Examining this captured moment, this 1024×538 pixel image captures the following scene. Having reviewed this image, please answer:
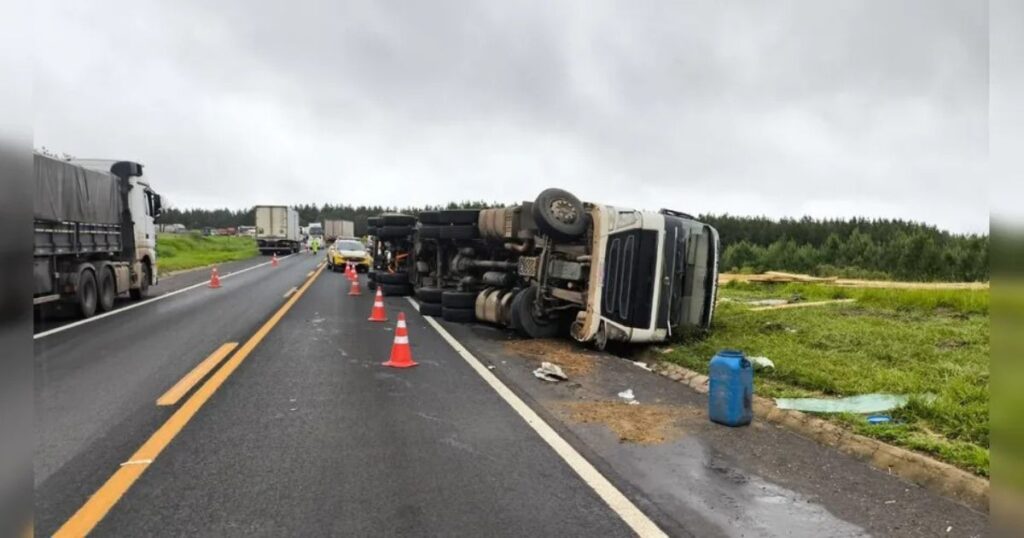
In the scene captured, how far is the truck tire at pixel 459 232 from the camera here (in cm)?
1438

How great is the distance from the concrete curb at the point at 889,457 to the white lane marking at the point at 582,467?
1.91 m

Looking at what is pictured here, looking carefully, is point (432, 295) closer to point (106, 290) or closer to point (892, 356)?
point (106, 290)

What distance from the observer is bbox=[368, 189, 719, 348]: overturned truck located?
10.4 meters

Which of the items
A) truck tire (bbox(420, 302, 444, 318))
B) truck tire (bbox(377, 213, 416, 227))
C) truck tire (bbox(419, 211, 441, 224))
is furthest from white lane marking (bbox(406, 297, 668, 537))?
truck tire (bbox(377, 213, 416, 227))

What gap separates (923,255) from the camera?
3331 cm

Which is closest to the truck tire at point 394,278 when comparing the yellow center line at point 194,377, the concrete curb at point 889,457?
the yellow center line at point 194,377

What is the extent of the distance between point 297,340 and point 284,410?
15.2 feet

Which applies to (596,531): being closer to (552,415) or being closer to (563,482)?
(563,482)

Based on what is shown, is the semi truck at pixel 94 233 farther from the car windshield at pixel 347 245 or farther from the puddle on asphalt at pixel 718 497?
the car windshield at pixel 347 245

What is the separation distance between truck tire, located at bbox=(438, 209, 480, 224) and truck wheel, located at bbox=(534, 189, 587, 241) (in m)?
3.21

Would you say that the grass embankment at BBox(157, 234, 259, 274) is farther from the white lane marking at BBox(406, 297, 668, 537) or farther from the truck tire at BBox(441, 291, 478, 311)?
the white lane marking at BBox(406, 297, 668, 537)

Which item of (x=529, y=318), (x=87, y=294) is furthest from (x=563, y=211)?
(x=87, y=294)

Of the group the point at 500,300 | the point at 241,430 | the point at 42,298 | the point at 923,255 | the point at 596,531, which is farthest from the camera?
the point at 923,255

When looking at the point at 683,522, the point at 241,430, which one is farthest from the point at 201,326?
the point at 683,522
